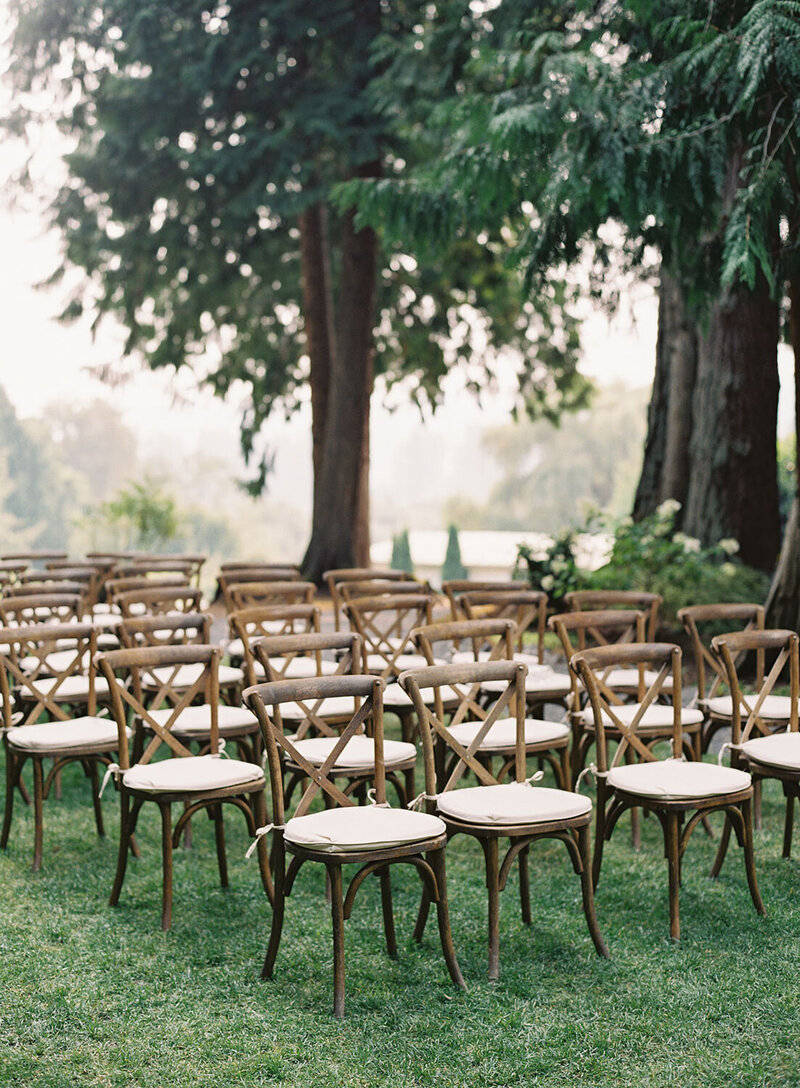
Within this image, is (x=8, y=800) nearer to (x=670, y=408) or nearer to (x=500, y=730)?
(x=500, y=730)

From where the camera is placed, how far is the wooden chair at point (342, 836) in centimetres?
340

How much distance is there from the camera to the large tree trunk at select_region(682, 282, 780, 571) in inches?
400

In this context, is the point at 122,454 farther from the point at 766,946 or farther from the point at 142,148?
the point at 766,946

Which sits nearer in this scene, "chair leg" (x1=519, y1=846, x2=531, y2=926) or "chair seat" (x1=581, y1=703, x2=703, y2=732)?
"chair leg" (x1=519, y1=846, x2=531, y2=926)

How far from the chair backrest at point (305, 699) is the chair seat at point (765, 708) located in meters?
1.99

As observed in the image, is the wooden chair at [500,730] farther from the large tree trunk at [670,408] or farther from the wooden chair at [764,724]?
the large tree trunk at [670,408]

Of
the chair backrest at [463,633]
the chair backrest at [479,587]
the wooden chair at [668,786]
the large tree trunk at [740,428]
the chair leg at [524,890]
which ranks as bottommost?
the chair leg at [524,890]

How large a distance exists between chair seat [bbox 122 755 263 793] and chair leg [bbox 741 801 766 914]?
178 centimetres

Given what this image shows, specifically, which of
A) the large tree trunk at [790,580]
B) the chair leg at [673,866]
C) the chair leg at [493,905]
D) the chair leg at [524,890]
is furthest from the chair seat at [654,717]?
the large tree trunk at [790,580]

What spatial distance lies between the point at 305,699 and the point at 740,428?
24.3 feet

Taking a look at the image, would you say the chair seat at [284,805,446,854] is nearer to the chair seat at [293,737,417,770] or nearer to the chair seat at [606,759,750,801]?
the chair seat at [293,737,417,770]

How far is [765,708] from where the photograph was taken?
17.1 ft

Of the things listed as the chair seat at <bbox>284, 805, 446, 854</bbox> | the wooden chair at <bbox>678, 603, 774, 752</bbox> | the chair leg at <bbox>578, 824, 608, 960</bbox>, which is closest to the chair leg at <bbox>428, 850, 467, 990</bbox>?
the chair seat at <bbox>284, 805, 446, 854</bbox>

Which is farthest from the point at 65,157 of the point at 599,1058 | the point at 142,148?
the point at 599,1058
